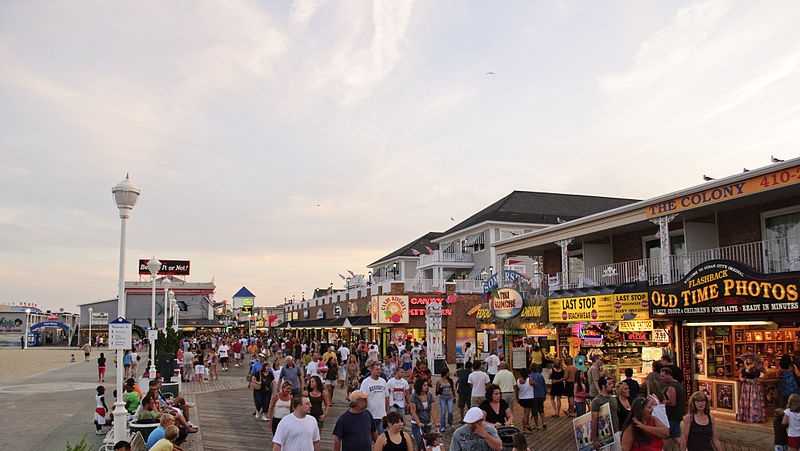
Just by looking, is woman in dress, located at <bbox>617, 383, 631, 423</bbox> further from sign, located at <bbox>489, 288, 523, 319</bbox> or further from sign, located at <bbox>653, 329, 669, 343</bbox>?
sign, located at <bbox>489, 288, 523, 319</bbox>

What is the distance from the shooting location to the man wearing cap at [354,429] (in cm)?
758

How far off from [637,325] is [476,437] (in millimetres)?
14798

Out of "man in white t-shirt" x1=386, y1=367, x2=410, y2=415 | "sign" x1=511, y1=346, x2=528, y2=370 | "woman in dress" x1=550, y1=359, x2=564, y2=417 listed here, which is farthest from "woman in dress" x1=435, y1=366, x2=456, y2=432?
"sign" x1=511, y1=346, x2=528, y2=370

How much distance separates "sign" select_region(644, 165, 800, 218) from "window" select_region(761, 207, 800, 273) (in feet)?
5.93

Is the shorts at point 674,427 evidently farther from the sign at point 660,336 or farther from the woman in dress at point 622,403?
the sign at point 660,336

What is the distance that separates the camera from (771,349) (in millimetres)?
17188

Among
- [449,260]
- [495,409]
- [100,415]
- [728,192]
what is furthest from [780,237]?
[449,260]

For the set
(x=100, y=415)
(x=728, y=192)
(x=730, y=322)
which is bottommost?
(x=100, y=415)

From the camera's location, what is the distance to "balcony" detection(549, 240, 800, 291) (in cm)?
1778

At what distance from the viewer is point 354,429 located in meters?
7.62

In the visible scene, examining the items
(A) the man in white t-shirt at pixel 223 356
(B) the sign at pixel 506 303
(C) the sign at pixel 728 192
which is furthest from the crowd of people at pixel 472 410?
(A) the man in white t-shirt at pixel 223 356

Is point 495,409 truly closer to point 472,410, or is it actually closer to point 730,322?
point 472,410

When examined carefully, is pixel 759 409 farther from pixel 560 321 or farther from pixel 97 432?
pixel 97 432

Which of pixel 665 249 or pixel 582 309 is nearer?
pixel 665 249
